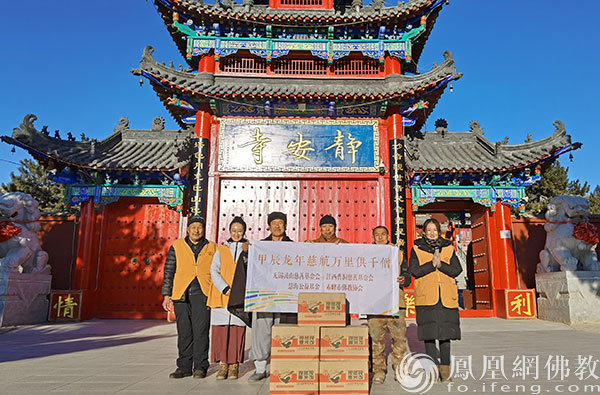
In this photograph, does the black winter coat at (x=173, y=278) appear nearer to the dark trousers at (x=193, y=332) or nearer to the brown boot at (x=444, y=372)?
the dark trousers at (x=193, y=332)

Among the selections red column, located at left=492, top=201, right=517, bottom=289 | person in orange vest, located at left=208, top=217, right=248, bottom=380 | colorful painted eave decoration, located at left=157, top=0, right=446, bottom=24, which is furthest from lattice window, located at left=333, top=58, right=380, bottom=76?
person in orange vest, located at left=208, top=217, right=248, bottom=380

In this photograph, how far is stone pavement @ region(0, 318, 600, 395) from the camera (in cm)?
373

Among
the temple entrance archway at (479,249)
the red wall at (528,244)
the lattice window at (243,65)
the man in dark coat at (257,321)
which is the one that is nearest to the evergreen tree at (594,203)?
the red wall at (528,244)

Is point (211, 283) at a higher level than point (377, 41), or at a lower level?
lower

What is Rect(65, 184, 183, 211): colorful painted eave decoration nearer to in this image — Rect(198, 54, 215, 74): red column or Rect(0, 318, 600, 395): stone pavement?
Rect(0, 318, 600, 395): stone pavement

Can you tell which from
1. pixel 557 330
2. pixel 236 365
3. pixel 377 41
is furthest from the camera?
pixel 377 41

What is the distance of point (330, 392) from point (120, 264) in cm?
840

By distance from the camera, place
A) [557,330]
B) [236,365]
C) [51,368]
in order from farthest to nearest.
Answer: [557,330]
[51,368]
[236,365]

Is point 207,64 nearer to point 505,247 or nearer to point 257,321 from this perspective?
point 257,321

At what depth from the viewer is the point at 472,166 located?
10.2 metres

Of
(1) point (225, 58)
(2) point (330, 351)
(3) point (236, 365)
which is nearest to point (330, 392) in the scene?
(2) point (330, 351)

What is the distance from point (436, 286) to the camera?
4062 mm

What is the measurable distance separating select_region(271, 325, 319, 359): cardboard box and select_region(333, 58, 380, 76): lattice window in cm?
881

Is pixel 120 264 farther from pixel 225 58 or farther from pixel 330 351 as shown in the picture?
pixel 330 351
